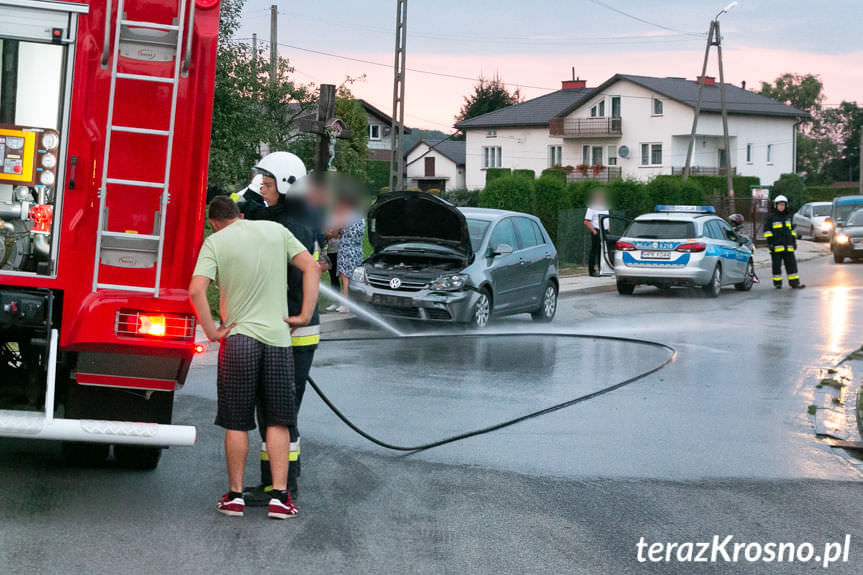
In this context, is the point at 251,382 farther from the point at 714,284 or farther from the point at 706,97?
the point at 706,97

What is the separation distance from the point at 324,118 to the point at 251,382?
11.4m

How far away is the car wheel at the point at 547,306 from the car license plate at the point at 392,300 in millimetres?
2945

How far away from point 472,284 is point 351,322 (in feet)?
7.11

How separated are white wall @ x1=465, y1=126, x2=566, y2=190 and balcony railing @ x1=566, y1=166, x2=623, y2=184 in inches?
234

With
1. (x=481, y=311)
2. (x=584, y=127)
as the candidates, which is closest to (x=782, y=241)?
(x=481, y=311)

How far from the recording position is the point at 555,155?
78.8 metres

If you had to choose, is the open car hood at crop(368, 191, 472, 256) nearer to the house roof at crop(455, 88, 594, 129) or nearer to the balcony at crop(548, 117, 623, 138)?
the balcony at crop(548, 117, 623, 138)

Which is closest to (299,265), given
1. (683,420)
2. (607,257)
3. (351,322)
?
(683,420)

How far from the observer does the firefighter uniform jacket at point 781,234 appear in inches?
962

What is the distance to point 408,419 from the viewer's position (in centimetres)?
947

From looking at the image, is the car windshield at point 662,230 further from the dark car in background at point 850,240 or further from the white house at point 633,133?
the white house at point 633,133

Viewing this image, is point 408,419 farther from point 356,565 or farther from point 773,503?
point 356,565

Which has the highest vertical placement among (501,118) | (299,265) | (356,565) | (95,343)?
(501,118)

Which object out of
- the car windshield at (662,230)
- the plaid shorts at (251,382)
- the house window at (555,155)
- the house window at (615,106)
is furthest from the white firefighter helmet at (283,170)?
the house window at (555,155)
